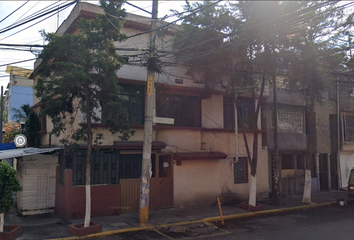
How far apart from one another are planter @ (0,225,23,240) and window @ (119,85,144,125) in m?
6.12

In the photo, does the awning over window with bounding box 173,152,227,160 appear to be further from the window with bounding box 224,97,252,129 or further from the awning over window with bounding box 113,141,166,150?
the window with bounding box 224,97,252,129

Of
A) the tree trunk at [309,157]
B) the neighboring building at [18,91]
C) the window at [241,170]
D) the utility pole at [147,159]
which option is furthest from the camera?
the neighboring building at [18,91]

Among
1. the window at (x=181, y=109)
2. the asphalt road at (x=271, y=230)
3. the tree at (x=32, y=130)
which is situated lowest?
the asphalt road at (x=271, y=230)

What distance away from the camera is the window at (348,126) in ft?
71.3

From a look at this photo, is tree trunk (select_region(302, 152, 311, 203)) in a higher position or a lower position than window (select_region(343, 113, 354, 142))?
lower

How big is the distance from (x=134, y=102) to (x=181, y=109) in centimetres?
252

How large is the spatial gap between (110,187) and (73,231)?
3.08 m

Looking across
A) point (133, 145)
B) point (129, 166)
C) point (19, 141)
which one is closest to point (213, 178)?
point (129, 166)

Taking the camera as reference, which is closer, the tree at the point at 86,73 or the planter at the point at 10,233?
the planter at the point at 10,233

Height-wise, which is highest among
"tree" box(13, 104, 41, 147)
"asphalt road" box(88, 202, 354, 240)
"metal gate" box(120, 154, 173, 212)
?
"tree" box(13, 104, 41, 147)

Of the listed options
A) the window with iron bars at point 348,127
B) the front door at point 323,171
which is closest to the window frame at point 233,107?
the front door at point 323,171

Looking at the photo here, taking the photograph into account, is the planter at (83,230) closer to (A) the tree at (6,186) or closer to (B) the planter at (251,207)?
(A) the tree at (6,186)

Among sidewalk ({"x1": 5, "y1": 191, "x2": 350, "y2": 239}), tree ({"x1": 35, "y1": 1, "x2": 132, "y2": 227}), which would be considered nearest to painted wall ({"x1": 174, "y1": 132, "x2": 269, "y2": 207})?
sidewalk ({"x1": 5, "y1": 191, "x2": 350, "y2": 239})

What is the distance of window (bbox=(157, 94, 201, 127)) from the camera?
14.7m
